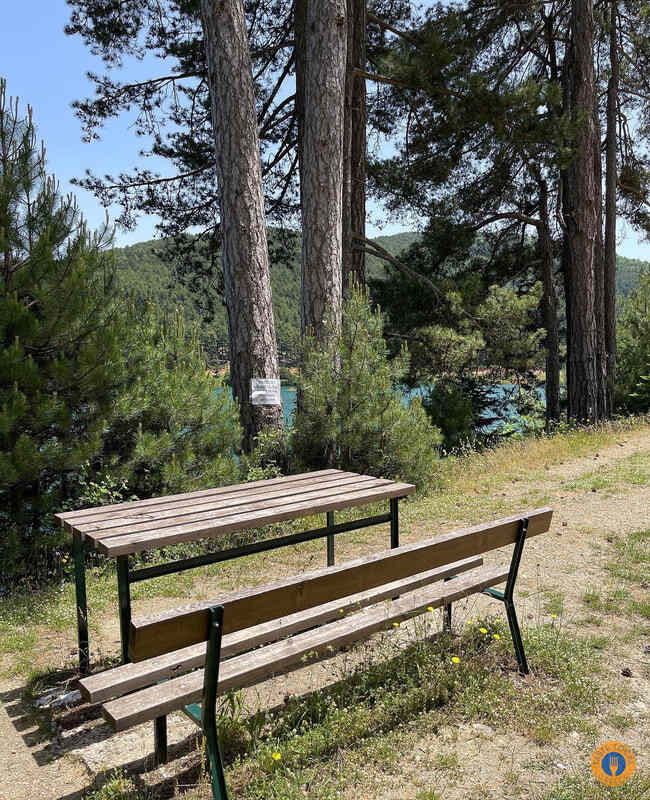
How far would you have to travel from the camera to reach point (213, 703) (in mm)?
2109

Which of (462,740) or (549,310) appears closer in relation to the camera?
(462,740)

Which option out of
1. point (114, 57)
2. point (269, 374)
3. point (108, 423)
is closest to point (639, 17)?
point (114, 57)

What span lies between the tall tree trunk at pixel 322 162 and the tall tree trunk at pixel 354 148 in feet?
4.93

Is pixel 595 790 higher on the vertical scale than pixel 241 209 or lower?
lower

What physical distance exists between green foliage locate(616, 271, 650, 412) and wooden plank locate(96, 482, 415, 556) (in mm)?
14591

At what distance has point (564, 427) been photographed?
11.8 m

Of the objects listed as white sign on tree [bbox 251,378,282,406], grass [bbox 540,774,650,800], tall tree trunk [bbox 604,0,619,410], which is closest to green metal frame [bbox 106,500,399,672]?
grass [bbox 540,774,650,800]

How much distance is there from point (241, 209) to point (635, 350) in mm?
13748

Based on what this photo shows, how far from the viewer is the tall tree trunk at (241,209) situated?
280 inches

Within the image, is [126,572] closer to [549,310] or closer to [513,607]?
[513,607]

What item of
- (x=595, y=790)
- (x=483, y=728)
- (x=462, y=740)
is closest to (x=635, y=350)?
(x=483, y=728)

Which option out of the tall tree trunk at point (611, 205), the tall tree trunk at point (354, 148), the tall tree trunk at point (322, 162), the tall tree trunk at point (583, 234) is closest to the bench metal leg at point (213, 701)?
the tall tree trunk at point (322, 162)

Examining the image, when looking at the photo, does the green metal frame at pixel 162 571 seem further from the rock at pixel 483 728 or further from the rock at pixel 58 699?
the rock at pixel 483 728

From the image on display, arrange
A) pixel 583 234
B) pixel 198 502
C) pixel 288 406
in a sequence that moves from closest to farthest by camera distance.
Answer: pixel 198 502
pixel 288 406
pixel 583 234
